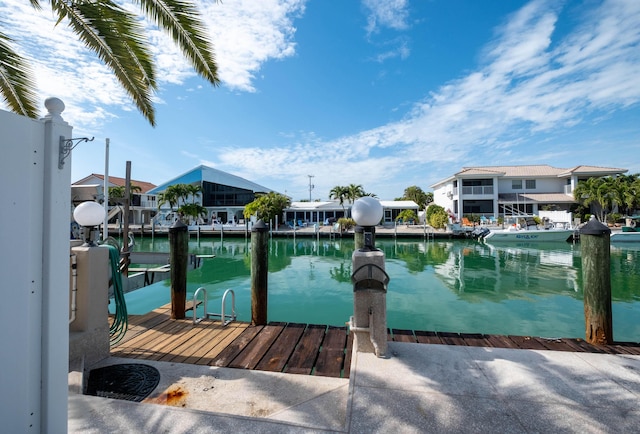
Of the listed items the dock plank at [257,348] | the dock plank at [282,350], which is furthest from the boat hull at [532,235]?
the dock plank at [257,348]

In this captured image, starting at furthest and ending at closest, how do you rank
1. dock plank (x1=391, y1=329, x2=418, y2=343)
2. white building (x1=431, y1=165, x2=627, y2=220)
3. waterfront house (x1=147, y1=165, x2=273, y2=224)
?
1. waterfront house (x1=147, y1=165, x2=273, y2=224)
2. white building (x1=431, y1=165, x2=627, y2=220)
3. dock plank (x1=391, y1=329, x2=418, y2=343)

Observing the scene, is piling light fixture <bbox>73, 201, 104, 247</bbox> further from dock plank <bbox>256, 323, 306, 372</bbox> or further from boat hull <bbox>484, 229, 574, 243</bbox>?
boat hull <bbox>484, 229, 574, 243</bbox>

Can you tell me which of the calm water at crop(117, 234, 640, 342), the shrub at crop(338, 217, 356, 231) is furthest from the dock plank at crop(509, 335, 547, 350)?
the shrub at crop(338, 217, 356, 231)

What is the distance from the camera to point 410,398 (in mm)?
2379

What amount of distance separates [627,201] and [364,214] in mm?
36378

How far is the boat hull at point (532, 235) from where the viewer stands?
23031 millimetres

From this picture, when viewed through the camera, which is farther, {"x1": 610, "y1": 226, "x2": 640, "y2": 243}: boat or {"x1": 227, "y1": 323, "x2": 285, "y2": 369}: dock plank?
{"x1": 610, "y1": 226, "x2": 640, "y2": 243}: boat

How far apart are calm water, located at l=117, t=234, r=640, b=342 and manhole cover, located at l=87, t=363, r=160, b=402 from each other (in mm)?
4444

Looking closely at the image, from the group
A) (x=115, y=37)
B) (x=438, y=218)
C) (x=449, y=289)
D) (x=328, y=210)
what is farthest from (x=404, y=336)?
(x=328, y=210)

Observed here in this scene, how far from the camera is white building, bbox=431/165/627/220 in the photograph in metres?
32.4

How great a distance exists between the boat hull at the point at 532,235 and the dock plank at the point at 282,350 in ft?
75.8

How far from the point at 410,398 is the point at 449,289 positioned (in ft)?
30.9

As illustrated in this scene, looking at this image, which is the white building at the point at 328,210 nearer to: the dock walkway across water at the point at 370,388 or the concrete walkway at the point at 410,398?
the dock walkway across water at the point at 370,388

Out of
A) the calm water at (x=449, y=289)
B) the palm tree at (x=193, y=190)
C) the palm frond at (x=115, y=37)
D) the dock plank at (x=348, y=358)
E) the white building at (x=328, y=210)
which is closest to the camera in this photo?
the dock plank at (x=348, y=358)
